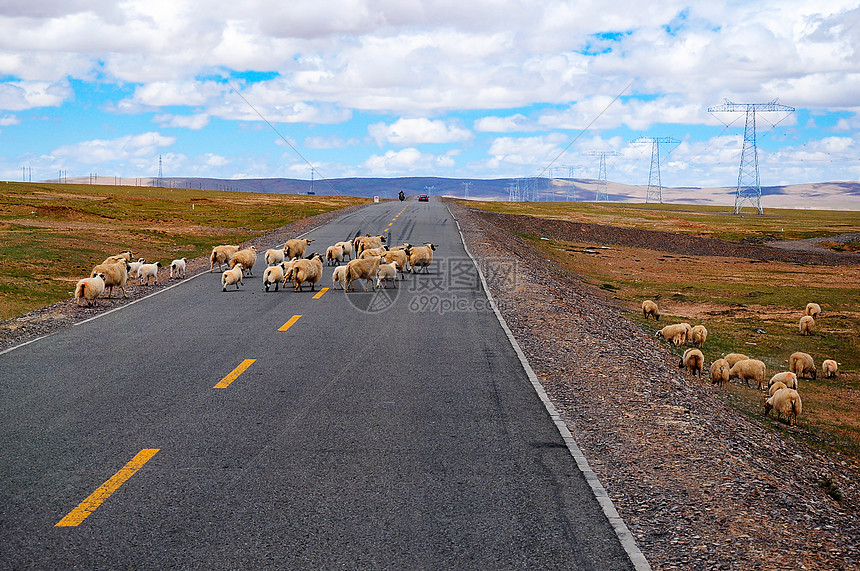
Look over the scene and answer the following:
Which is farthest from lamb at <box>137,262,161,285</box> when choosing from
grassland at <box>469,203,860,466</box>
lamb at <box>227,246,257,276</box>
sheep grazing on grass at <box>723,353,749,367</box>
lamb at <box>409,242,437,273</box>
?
sheep grazing on grass at <box>723,353,749,367</box>

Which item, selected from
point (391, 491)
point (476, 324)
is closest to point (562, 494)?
point (391, 491)

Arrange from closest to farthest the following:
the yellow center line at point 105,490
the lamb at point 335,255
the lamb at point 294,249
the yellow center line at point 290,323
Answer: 1. the yellow center line at point 105,490
2. the yellow center line at point 290,323
3. the lamb at point 335,255
4. the lamb at point 294,249

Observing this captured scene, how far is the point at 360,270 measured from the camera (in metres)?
21.2

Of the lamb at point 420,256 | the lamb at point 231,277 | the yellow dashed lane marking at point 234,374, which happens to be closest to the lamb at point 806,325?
the lamb at point 420,256

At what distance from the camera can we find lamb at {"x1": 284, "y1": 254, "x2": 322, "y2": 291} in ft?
69.4

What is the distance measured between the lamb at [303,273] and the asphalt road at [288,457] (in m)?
6.32

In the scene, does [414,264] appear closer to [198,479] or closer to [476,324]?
[476,324]

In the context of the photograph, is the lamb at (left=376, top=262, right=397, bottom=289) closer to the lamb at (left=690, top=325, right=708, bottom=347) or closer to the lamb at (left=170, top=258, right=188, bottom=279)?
the lamb at (left=170, top=258, right=188, bottom=279)

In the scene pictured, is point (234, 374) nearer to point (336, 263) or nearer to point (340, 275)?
point (340, 275)

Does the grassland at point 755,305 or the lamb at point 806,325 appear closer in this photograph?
the grassland at point 755,305

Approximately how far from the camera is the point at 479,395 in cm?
1040

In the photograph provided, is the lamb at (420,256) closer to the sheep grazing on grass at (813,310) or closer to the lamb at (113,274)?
the lamb at (113,274)

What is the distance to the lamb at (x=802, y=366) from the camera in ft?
63.7

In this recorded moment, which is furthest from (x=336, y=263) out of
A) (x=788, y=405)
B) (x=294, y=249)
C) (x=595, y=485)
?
(x=595, y=485)
